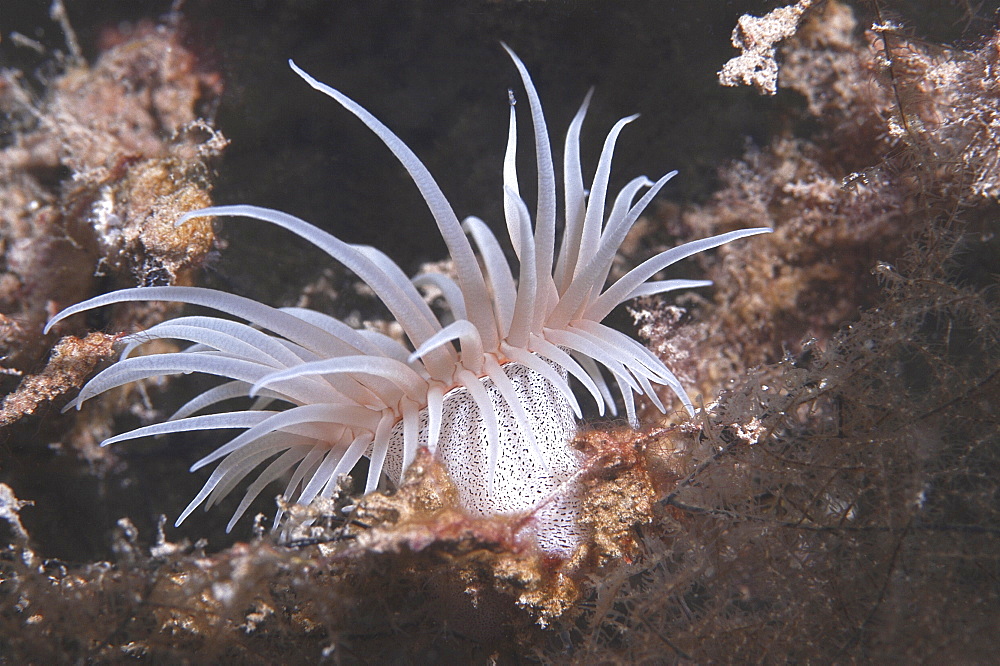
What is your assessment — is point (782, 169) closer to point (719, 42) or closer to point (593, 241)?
point (719, 42)

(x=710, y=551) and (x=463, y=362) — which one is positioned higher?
(x=463, y=362)

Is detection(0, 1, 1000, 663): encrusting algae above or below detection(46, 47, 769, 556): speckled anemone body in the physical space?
below

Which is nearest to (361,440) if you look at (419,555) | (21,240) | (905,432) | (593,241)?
(419,555)

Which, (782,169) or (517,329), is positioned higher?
(782,169)

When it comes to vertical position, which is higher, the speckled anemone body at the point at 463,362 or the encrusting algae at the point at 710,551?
the speckled anemone body at the point at 463,362

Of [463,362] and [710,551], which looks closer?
[710,551]

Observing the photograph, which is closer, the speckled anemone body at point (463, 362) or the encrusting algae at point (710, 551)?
the encrusting algae at point (710, 551)

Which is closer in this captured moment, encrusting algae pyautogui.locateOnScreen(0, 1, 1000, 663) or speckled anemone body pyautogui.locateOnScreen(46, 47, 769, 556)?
encrusting algae pyautogui.locateOnScreen(0, 1, 1000, 663)

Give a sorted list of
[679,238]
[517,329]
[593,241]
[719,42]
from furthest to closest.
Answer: [679,238] → [719,42] → [593,241] → [517,329]
